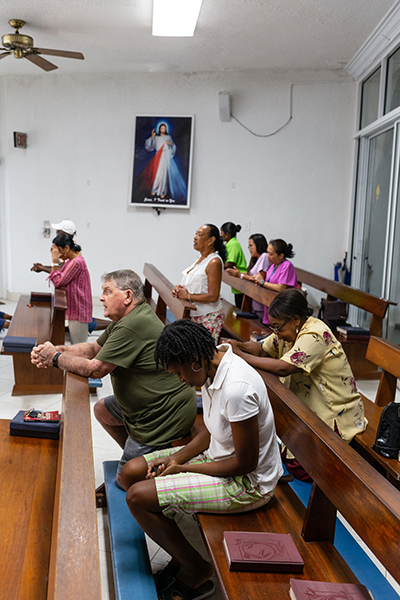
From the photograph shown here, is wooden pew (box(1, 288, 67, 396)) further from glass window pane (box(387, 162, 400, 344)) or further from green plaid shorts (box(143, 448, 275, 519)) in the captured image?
glass window pane (box(387, 162, 400, 344))

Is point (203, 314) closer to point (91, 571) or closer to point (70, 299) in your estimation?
point (70, 299)

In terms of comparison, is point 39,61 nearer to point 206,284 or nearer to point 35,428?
point 206,284

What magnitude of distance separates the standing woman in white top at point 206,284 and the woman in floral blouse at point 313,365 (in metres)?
1.32

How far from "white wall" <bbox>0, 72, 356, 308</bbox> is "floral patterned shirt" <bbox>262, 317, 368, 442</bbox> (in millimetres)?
5281

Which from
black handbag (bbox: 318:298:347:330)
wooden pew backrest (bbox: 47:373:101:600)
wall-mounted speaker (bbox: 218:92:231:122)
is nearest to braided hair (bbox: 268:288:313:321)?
wooden pew backrest (bbox: 47:373:101:600)

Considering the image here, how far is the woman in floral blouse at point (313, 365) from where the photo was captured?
7.66 ft

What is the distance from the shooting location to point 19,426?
2.36 m

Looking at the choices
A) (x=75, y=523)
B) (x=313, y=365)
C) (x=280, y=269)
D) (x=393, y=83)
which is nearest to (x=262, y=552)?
(x=75, y=523)

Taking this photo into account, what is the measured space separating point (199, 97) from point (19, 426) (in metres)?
6.30

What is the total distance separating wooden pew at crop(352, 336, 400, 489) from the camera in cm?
244

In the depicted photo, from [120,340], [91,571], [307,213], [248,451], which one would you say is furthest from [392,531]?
[307,213]

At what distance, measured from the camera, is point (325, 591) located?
1.38 metres

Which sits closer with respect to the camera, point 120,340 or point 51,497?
point 51,497

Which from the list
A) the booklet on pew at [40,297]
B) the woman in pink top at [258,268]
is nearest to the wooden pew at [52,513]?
the woman in pink top at [258,268]
